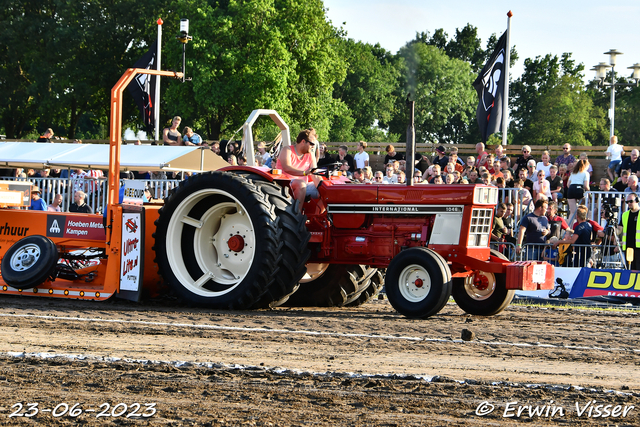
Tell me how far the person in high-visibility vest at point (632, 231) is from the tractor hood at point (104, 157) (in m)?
7.17

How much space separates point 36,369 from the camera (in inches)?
201

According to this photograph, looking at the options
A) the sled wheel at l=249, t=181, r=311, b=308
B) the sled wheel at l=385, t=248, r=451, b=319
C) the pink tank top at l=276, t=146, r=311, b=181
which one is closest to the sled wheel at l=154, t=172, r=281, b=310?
the sled wheel at l=249, t=181, r=311, b=308

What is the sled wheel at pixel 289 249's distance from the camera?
8.38 metres

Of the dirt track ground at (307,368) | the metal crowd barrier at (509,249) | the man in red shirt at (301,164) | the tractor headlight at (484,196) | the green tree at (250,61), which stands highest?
the green tree at (250,61)

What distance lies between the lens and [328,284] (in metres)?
9.55

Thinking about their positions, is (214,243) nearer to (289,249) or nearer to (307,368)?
(289,249)

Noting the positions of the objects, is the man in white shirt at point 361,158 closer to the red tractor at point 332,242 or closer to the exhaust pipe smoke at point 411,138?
the red tractor at point 332,242

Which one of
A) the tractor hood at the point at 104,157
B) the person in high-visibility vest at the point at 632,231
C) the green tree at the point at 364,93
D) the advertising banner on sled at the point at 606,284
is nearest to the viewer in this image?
the advertising banner on sled at the point at 606,284

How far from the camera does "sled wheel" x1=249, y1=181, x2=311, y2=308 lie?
330 inches

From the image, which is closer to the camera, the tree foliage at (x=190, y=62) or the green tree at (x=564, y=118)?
the tree foliage at (x=190, y=62)

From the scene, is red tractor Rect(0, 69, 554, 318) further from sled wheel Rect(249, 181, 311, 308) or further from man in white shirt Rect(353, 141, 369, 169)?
man in white shirt Rect(353, 141, 369, 169)

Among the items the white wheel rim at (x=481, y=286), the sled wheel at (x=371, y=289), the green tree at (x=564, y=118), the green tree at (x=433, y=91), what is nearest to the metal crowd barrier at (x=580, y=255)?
the green tree at (x=433, y=91)

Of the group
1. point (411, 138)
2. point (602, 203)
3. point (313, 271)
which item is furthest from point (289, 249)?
point (602, 203)

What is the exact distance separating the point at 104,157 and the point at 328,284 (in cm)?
768
